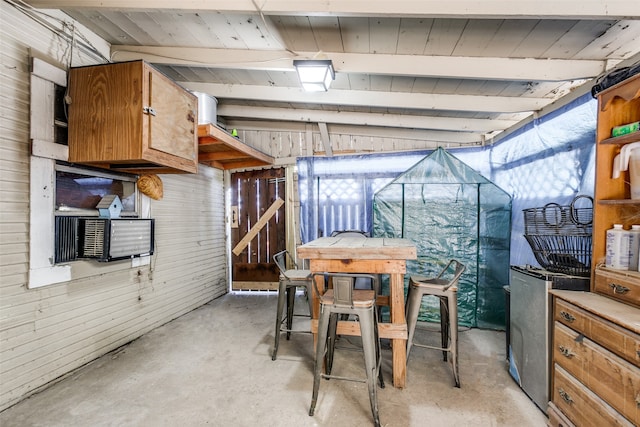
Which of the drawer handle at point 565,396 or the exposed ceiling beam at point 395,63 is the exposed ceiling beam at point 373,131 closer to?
the exposed ceiling beam at point 395,63

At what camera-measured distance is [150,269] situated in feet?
11.1

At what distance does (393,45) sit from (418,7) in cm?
64

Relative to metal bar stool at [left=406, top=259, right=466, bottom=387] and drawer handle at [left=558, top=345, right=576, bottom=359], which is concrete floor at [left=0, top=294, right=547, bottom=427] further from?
drawer handle at [left=558, top=345, right=576, bottom=359]

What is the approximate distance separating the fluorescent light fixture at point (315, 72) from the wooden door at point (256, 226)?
243 centimetres

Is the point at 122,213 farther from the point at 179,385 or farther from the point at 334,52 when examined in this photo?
the point at 334,52

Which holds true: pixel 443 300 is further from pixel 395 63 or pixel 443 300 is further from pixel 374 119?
pixel 374 119

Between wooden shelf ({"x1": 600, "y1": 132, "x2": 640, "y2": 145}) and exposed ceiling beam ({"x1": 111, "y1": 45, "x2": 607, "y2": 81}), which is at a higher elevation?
exposed ceiling beam ({"x1": 111, "y1": 45, "x2": 607, "y2": 81})

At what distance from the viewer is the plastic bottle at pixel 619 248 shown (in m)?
1.67

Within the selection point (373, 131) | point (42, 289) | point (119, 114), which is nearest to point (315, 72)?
point (119, 114)

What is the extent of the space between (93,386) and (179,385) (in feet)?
2.08

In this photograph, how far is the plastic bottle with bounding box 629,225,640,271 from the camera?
5.38ft

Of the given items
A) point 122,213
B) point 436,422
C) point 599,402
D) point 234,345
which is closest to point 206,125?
point 122,213

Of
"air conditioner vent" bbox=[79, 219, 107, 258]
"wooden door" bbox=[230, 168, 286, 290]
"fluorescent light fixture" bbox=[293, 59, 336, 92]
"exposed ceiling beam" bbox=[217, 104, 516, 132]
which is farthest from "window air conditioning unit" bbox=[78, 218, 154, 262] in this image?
"wooden door" bbox=[230, 168, 286, 290]

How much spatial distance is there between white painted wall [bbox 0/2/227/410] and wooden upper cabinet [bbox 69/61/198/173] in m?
0.30
